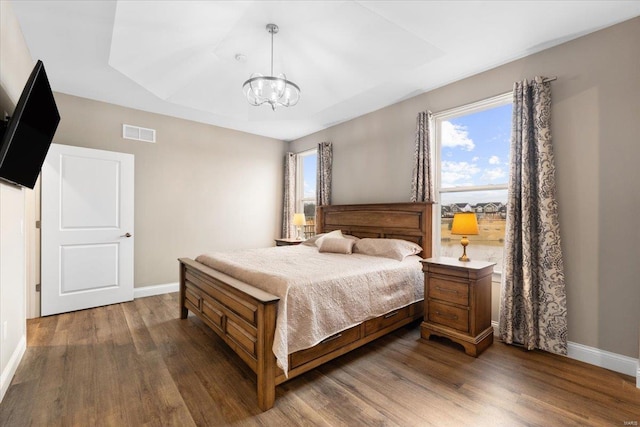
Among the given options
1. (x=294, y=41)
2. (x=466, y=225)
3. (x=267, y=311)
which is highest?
(x=294, y=41)

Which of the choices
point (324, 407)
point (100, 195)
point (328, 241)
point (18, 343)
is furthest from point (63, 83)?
point (324, 407)

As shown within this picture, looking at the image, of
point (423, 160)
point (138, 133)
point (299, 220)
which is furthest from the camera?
point (299, 220)

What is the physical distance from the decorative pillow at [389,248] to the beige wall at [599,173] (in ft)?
4.63

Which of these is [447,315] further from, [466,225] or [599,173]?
[599,173]

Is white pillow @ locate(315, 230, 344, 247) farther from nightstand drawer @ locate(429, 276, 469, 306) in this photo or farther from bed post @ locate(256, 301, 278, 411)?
bed post @ locate(256, 301, 278, 411)

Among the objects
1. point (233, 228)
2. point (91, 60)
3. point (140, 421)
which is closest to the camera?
point (140, 421)

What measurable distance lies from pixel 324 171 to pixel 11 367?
422cm

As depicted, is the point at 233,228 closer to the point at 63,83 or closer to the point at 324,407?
the point at 63,83

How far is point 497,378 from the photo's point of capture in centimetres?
221

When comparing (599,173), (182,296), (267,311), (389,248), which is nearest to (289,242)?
(182,296)

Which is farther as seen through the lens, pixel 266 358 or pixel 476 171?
pixel 476 171

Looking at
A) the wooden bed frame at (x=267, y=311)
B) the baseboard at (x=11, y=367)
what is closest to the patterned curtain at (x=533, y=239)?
the wooden bed frame at (x=267, y=311)

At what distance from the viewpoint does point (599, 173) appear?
A: 2.44 metres

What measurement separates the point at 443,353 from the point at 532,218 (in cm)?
150
